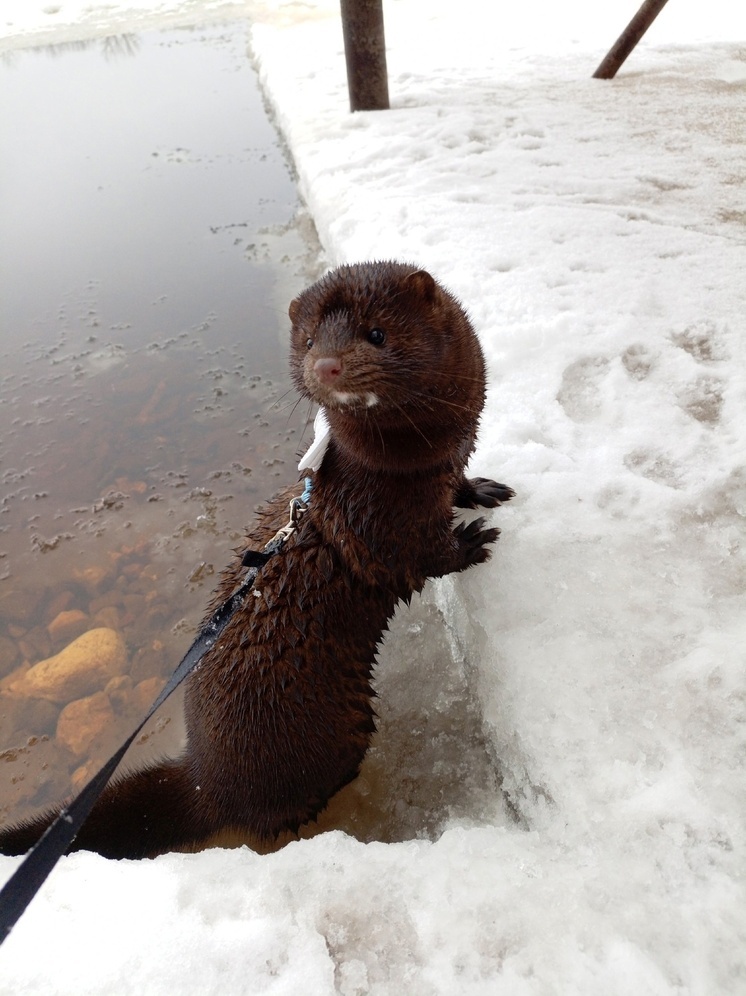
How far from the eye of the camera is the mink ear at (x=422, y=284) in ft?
5.00

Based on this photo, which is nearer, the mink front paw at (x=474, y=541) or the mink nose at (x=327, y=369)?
the mink nose at (x=327, y=369)

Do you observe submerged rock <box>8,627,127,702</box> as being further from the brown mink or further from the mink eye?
the mink eye

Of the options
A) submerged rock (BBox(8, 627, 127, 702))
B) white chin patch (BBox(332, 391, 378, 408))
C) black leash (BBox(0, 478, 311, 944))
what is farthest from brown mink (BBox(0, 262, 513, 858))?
submerged rock (BBox(8, 627, 127, 702))

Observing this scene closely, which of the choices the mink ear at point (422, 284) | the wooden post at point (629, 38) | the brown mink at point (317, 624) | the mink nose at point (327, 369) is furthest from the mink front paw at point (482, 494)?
the wooden post at point (629, 38)

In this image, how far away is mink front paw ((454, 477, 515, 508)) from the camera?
7.07ft

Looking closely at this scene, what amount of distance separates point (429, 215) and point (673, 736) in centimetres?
324

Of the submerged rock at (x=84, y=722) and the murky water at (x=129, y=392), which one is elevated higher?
the murky water at (x=129, y=392)

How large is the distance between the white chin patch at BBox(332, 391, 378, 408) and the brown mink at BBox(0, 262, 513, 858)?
0.10 meters

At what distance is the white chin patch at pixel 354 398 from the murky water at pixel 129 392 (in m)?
1.15

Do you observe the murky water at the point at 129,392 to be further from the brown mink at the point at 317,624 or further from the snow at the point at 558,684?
the snow at the point at 558,684

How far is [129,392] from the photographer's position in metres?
3.93

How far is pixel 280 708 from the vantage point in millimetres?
1798

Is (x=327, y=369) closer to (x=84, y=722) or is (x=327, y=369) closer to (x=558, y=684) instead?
(x=558, y=684)

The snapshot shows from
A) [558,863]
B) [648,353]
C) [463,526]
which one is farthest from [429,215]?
[558,863]
